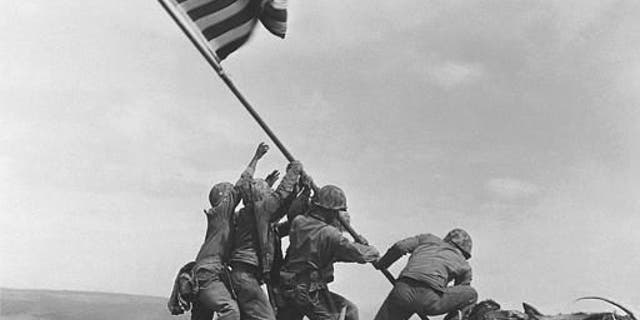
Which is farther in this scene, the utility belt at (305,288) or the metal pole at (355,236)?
the metal pole at (355,236)

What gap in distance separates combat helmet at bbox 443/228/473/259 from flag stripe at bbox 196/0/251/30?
14.0 ft

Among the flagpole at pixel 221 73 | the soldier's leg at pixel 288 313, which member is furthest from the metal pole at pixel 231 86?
the soldier's leg at pixel 288 313

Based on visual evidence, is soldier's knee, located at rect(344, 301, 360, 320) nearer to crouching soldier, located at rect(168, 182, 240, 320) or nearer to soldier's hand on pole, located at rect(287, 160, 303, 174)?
crouching soldier, located at rect(168, 182, 240, 320)

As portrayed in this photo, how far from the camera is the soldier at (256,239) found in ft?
34.8

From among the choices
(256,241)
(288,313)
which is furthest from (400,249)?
(256,241)

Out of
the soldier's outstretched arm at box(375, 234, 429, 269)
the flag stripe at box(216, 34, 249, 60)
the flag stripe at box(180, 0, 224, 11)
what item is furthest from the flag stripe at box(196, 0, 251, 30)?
the soldier's outstretched arm at box(375, 234, 429, 269)

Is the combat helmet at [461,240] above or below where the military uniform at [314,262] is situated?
above

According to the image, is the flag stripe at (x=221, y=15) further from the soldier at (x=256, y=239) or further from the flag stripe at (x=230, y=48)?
the soldier at (x=256, y=239)

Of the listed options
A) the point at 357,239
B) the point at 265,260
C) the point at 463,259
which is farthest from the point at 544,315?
the point at 265,260

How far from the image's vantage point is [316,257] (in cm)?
1061

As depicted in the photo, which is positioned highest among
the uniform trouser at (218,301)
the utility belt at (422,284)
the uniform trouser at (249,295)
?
the utility belt at (422,284)

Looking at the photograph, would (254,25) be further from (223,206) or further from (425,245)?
(425,245)

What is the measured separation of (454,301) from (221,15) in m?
4.88

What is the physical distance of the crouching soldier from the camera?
10500mm
